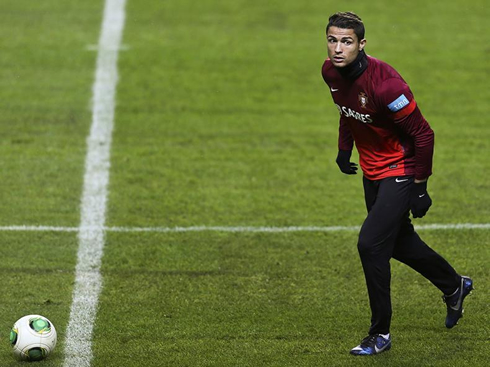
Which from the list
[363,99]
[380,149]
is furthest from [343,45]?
[380,149]

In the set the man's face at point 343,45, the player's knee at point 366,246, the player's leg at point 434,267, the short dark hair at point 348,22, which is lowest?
the player's leg at point 434,267

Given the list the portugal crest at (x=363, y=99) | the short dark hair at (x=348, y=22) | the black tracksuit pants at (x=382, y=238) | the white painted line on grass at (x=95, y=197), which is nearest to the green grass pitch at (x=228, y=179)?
the white painted line on grass at (x=95, y=197)

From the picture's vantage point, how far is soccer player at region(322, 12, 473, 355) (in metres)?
6.22

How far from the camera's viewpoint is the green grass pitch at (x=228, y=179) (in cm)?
686

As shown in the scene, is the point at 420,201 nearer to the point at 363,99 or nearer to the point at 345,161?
the point at 363,99

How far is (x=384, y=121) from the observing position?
6352 millimetres

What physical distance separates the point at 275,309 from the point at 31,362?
6.20 ft

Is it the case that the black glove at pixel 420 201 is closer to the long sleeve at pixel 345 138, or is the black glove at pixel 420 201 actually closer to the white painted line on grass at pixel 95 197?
the long sleeve at pixel 345 138

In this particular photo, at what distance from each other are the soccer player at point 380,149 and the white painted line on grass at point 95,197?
1.94m

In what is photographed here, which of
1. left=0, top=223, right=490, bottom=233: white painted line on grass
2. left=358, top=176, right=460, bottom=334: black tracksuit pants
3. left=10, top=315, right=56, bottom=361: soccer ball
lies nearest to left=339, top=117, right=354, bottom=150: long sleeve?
left=358, top=176, right=460, bottom=334: black tracksuit pants

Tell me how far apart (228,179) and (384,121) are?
385cm

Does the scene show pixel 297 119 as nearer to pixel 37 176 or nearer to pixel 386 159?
pixel 37 176

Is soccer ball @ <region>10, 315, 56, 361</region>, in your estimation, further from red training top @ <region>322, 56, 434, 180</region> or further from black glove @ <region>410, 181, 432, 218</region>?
black glove @ <region>410, 181, 432, 218</region>

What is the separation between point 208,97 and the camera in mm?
12039
